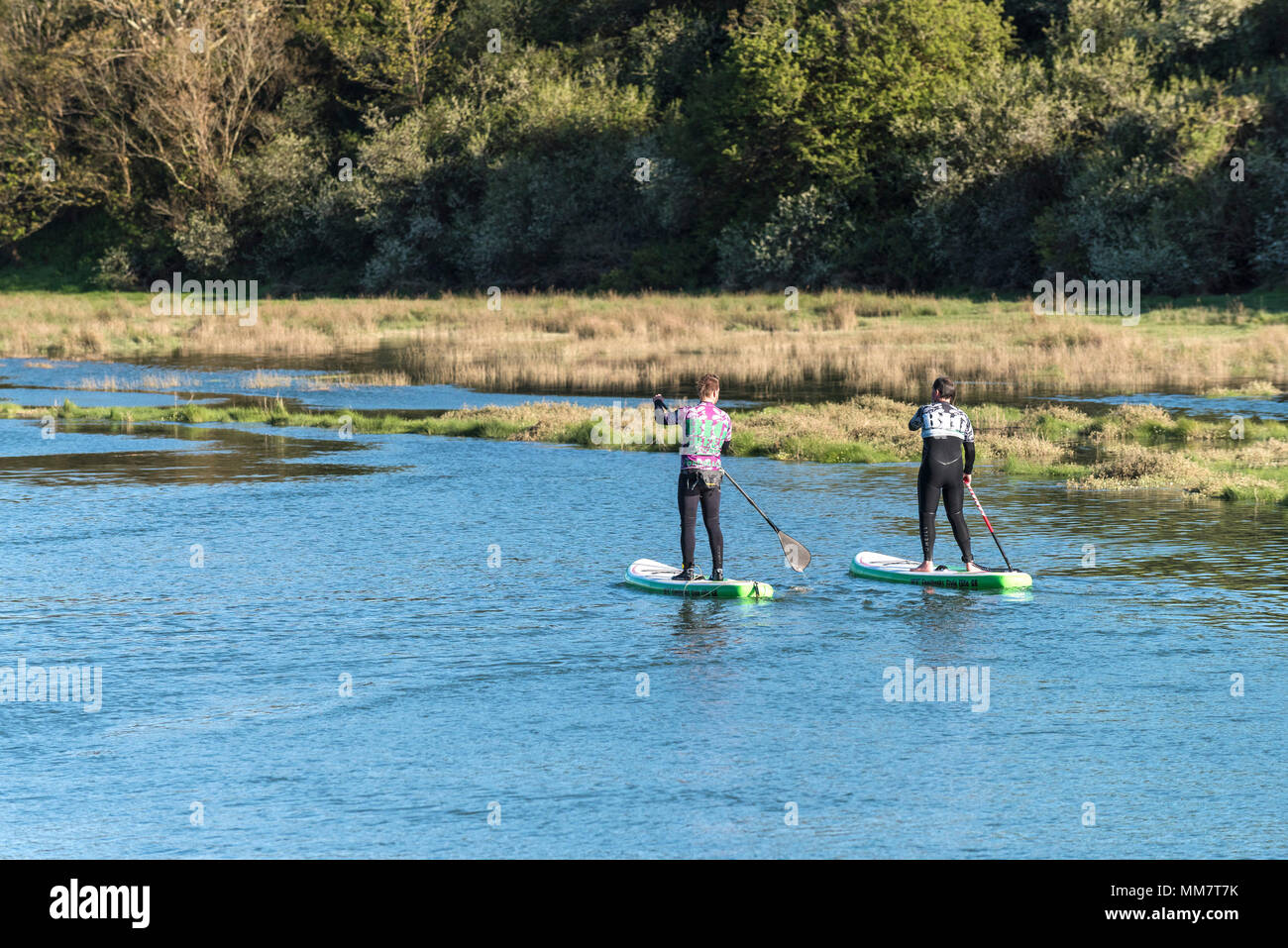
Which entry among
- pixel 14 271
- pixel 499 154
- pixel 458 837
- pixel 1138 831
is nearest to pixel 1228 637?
pixel 1138 831

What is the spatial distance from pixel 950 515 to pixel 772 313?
38.1 meters

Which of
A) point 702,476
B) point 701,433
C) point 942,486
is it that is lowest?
point 942,486

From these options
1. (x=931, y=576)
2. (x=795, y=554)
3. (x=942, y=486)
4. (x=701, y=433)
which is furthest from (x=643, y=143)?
(x=701, y=433)

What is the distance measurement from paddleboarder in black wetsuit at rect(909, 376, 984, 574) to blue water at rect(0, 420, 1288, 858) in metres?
0.75

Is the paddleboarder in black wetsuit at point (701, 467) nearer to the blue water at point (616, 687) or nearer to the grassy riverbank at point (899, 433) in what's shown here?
the blue water at point (616, 687)

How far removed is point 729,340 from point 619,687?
3460cm

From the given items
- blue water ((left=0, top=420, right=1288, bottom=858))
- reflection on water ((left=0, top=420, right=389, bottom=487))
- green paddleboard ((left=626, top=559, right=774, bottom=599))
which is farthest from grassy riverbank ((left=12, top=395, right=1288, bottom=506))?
green paddleboard ((left=626, top=559, right=774, bottom=599))

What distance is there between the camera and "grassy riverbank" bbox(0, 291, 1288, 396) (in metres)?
37.3

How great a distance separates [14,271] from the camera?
89.9 metres

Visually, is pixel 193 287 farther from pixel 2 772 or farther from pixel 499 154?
pixel 2 772

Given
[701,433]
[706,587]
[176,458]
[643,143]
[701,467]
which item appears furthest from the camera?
[643,143]

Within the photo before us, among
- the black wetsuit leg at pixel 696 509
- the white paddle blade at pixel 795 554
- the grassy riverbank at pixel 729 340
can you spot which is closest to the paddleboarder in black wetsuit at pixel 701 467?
the black wetsuit leg at pixel 696 509

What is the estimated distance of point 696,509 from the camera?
48.3 feet

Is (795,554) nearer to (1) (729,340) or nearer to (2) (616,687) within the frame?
(2) (616,687)
